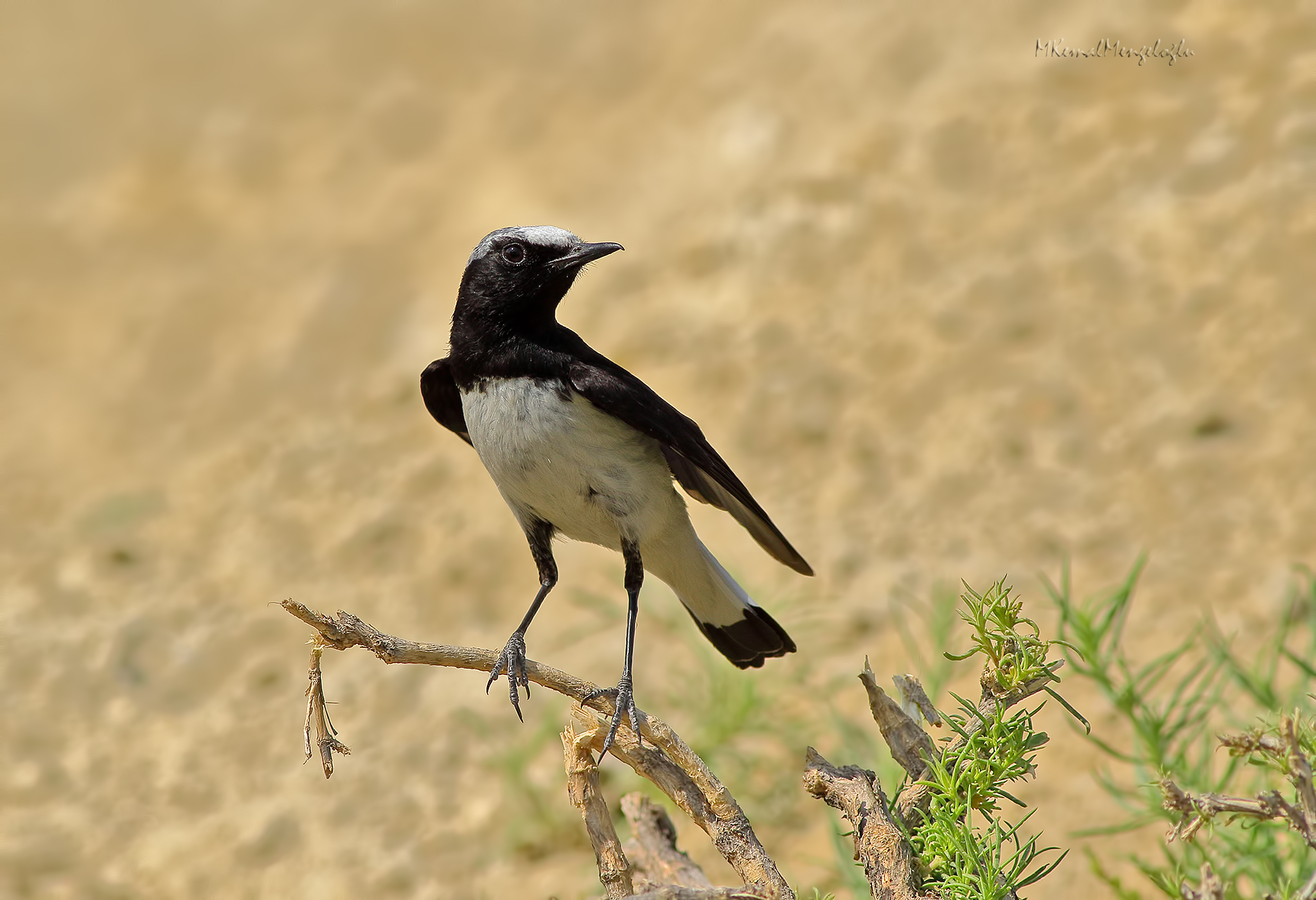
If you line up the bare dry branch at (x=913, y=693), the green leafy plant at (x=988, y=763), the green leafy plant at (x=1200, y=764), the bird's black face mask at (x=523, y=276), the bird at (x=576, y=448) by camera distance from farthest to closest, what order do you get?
the bird's black face mask at (x=523, y=276), the bird at (x=576, y=448), the green leafy plant at (x=1200, y=764), the bare dry branch at (x=913, y=693), the green leafy plant at (x=988, y=763)

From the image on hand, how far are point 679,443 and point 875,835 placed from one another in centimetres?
162

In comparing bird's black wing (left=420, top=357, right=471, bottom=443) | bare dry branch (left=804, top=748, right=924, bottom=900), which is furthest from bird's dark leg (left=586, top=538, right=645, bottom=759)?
bird's black wing (left=420, top=357, right=471, bottom=443)

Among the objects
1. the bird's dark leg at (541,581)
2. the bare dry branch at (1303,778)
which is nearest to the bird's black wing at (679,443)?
the bird's dark leg at (541,581)

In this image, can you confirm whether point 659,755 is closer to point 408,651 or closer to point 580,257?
point 408,651

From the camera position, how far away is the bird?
4.24 metres

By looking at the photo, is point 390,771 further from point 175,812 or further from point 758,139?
point 758,139

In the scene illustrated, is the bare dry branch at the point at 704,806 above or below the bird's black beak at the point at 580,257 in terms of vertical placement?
below

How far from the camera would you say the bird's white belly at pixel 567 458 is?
4.24m

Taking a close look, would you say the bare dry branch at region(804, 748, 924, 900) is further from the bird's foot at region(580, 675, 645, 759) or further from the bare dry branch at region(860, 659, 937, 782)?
the bird's foot at region(580, 675, 645, 759)

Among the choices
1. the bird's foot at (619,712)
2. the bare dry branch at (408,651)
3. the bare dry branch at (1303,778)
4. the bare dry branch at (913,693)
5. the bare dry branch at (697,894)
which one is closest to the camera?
the bare dry branch at (1303,778)

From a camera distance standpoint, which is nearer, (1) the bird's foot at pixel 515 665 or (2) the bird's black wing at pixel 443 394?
(1) the bird's foot at pixel 515 665

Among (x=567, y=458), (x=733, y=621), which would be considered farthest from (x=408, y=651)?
(x=733, y=621)

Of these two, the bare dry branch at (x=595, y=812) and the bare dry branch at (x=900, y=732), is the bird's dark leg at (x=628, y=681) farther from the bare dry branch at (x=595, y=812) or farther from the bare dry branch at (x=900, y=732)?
the bare dry branch at (x=900, y=732)

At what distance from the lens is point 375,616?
830 centimetres
